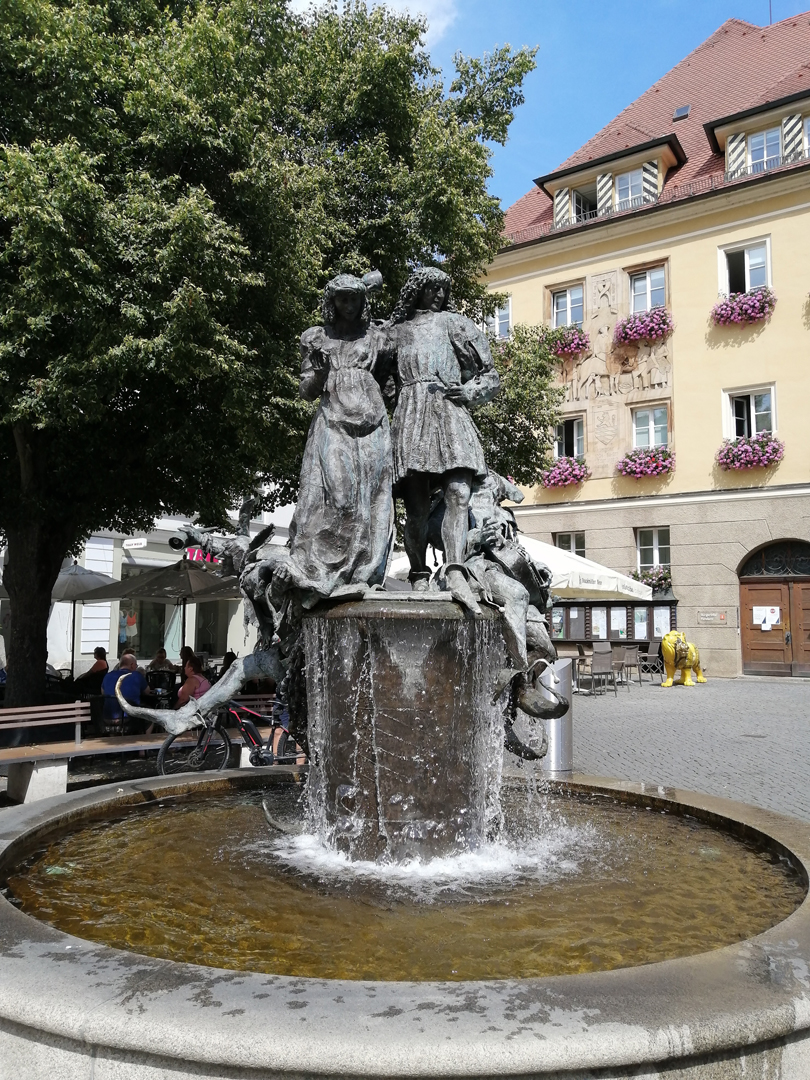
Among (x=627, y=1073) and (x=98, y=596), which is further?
(x=98, y=596)

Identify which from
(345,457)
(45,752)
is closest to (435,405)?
(345,457)

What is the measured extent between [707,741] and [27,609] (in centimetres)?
900

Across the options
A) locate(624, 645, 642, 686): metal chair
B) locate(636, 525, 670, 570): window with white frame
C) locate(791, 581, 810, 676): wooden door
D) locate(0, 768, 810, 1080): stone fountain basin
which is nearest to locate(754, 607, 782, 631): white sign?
locate(791, 581, 810, 676): wooden door

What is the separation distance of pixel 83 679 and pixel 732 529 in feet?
53.0

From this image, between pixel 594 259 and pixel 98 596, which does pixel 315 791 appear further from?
pixel 594 259

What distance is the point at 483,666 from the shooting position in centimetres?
455

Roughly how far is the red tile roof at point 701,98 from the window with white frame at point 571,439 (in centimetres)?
566

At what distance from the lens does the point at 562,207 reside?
1081 inches

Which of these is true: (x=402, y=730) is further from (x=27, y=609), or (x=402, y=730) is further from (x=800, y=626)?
(x=800, y=626)

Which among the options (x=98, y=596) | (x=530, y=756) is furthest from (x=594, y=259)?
(x=530, y=756)

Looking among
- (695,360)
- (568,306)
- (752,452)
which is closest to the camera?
(752,452)

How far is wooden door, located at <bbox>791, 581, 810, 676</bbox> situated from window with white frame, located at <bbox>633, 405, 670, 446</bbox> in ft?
17.0

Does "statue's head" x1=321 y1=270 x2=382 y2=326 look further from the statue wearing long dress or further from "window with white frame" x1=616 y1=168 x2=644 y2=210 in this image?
"window with white frame" x1=616 y1=168 x2=644 y2=210

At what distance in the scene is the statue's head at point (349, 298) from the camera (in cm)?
519
